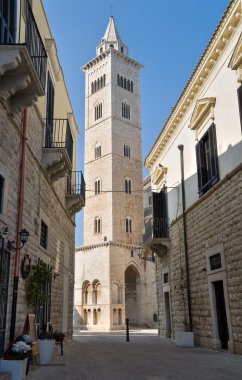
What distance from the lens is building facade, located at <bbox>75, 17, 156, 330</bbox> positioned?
39.8 metres

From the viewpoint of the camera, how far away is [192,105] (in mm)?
13945

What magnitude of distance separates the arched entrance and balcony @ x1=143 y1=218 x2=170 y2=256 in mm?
25327

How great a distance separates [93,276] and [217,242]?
30713 millimetres

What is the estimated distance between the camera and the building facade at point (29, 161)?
23.0 feet

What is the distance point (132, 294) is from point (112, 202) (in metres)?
10.2

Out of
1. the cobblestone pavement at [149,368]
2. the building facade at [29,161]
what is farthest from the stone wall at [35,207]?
the cobblestone pavement at [149,368]

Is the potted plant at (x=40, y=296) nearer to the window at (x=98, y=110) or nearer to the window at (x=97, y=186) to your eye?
the window at (x=97, y=186)

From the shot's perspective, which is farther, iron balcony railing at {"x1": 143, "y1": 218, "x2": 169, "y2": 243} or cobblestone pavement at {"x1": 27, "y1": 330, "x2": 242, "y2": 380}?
iron balcony railing at {"x1": 143, "y1": 218, "x2": 169, "y2": 243}

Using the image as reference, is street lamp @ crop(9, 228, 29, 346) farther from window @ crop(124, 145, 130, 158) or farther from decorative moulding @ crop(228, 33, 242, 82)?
window @ crop(124, 145, 130, 158)

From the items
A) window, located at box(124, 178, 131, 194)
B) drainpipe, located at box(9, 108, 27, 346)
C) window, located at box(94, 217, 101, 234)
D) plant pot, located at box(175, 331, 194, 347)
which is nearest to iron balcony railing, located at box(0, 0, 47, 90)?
drainpipe, located at box(9, 108, 27, 346)

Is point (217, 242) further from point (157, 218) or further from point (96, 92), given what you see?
point (96, 92)

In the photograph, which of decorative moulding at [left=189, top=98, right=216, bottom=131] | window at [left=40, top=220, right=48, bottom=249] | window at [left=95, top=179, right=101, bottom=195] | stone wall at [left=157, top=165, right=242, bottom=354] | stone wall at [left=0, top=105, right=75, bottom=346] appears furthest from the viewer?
window at [left=95, top=179, right=101, bottom=195]

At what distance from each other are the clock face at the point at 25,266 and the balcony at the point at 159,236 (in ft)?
27.4

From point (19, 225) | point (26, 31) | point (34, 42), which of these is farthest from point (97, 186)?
point (26, 31)
